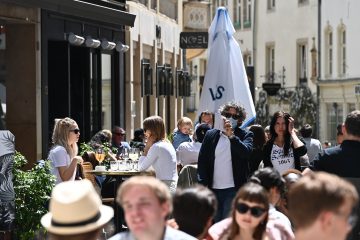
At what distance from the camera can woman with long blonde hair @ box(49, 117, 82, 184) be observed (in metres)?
11.9

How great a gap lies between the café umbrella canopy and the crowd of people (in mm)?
534

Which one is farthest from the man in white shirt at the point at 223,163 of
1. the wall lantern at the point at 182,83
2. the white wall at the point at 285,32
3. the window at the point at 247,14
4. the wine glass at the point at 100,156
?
the window at the point at 247,14

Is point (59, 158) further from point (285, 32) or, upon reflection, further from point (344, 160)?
point (285, 32)

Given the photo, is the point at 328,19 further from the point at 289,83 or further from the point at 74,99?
the point at 74,99

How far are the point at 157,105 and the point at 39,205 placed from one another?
16.4 metres

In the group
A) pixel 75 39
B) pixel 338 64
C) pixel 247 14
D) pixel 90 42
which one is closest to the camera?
pixel 75 39

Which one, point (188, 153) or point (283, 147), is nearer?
point (283, 147)

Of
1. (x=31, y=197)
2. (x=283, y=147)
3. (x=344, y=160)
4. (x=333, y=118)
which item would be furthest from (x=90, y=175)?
(x=333, y=118)

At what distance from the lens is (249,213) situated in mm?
6617

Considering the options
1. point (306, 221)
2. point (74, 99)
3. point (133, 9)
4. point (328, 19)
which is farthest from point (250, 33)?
point (306, 221)

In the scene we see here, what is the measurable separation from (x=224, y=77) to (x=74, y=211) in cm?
1146

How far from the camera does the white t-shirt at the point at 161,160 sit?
40.9ft

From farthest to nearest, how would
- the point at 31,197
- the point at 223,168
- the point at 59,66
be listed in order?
the point at 59,66, the point at 223,168, the point at 31,197

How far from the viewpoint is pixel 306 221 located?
5.10m
